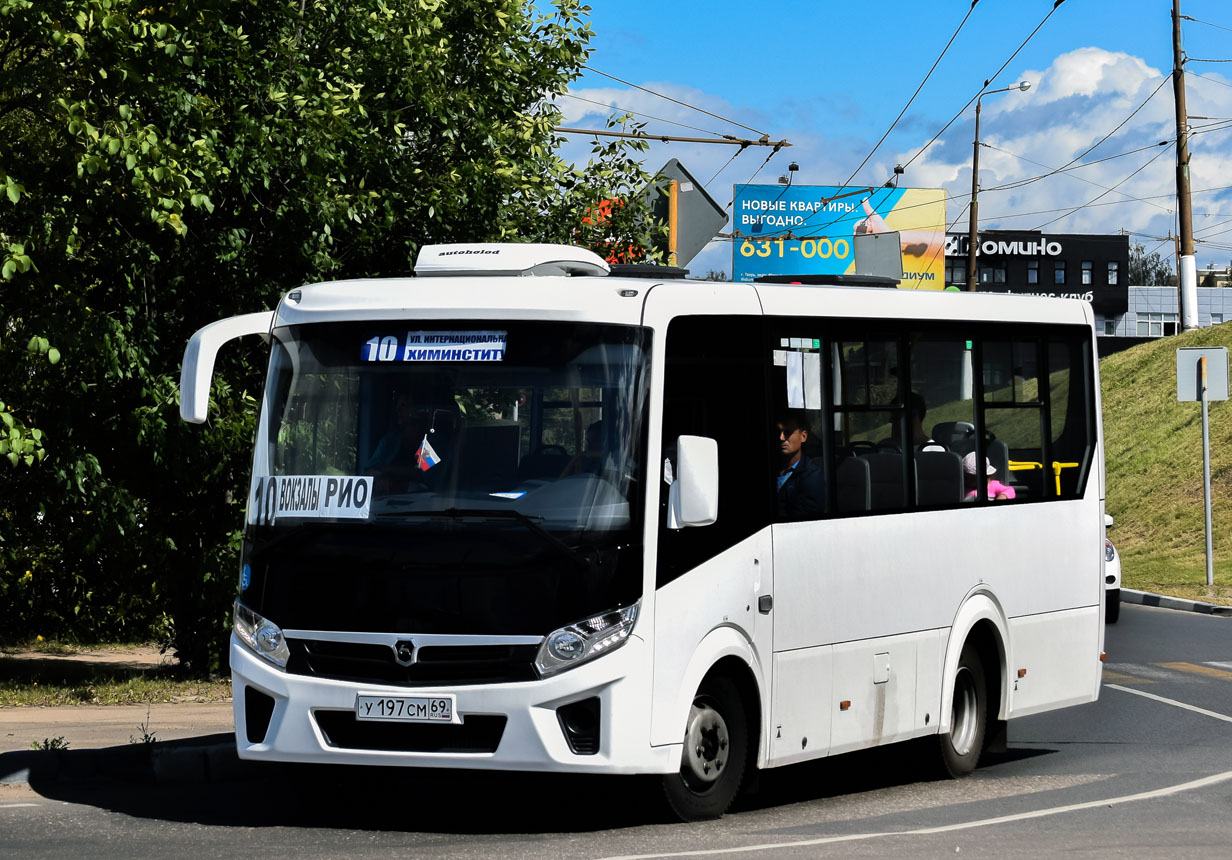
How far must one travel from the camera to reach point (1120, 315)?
132500 millimetres

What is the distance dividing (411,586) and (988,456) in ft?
14.8

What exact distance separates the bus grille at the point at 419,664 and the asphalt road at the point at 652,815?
51 cm

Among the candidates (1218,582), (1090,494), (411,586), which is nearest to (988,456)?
(1090,494)

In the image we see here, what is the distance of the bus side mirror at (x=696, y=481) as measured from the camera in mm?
8117

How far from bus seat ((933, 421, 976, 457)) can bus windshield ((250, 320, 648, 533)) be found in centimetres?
292

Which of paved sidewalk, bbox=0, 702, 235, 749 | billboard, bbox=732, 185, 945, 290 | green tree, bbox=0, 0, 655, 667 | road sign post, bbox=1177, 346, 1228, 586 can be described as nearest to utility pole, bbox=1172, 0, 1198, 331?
billboard, bbox=732, 185, 945, 290

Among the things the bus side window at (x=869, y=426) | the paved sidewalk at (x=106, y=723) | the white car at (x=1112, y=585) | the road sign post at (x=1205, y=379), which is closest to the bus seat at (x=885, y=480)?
the bus side window at (x=869, y=426)

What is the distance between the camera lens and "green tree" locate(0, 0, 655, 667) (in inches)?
495

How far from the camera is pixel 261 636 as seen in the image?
8.50m

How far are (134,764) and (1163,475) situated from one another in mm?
34017

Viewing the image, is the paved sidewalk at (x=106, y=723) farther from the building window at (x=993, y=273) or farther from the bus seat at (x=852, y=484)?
the building window at (x=993, y=273)

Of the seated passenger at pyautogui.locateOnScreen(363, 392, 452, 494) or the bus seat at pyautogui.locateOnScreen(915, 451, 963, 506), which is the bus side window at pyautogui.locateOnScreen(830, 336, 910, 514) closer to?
the bus seat at pyautogui.locateOnScreen(915, 451, 963, 506)

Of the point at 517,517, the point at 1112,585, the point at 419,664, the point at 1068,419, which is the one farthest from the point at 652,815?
the point at 1112,585

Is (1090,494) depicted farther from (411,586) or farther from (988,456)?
(411,586)
